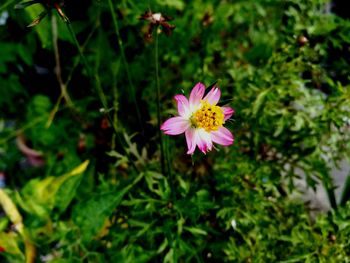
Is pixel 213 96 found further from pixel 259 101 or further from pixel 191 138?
pixel 259 101

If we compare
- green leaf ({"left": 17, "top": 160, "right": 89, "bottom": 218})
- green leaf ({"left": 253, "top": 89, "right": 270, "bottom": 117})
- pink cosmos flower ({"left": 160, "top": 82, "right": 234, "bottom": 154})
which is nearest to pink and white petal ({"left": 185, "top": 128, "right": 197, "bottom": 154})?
pink cosmos flower ({"left": 160, "top": 82, "right": 234, "bottom": 154})

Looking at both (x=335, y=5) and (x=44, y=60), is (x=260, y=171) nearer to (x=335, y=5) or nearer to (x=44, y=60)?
(x=44, y=60)

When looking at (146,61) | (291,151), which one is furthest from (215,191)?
(146,61)

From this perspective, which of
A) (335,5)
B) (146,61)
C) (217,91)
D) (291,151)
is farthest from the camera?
(335,5)

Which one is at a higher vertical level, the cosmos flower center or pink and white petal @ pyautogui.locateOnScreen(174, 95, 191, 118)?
pink and white petal @ pyautogui.locateOnScreen(174, 95, 191, 118)

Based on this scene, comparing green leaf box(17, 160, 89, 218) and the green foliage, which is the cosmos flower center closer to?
the green foliage

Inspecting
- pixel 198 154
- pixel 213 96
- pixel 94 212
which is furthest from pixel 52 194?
pixel 213 96
